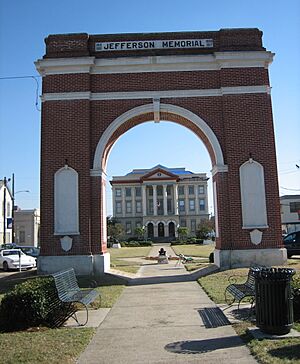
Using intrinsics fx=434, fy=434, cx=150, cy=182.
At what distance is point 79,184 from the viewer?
54.1ft

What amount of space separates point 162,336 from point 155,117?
38.9 feet

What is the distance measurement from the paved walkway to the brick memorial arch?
5285mm

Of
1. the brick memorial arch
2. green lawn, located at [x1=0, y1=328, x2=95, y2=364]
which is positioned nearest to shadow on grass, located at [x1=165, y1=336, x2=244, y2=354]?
green lawn, located at [x1=0, y1=328, x2=95, y2=364]

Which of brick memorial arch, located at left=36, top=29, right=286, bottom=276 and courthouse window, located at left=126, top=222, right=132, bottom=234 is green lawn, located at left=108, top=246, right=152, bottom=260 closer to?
brick memorial arch, located at left=36, top=29, right=286, bottom=276

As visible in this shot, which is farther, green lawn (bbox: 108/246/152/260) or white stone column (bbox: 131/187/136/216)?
white stone column (bbox: 131/187/136/216)

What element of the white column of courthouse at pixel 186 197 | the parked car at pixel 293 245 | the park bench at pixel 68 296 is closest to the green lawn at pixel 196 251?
the parked car at pixel 293 245

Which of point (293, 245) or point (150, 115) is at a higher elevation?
point (150, 115)

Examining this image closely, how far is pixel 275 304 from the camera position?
677 centimetres

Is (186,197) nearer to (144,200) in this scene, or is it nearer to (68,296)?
(144,200)

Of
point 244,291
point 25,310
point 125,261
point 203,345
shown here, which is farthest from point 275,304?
point 125,261

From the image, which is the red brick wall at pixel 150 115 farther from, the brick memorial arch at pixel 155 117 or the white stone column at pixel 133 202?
the white stone column at pixel 133 202

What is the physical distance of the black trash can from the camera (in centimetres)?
669

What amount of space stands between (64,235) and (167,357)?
10.7m

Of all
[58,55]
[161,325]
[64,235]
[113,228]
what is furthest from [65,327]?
[113,228]
